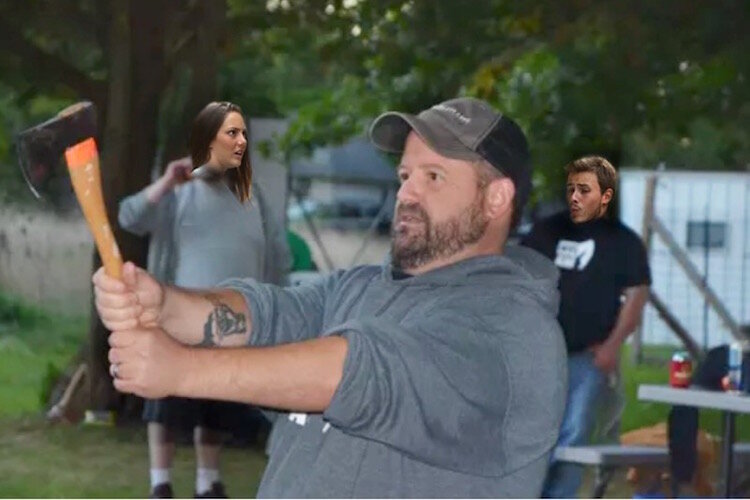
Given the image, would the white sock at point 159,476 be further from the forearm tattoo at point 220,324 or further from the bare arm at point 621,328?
the forearm tattoo at point 220,324

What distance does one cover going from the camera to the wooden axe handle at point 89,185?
5.85ft

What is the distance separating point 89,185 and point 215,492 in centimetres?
427

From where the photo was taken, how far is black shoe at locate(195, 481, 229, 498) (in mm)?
5945

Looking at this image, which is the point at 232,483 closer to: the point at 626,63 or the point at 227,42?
the point at 227,42

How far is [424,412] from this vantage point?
1.97 m

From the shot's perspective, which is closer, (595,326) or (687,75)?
(595,326)

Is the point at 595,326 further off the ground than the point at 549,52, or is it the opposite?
the point at 549,52

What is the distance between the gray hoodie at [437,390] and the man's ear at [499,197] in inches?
2.4

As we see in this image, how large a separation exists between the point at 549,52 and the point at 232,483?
6.36ft

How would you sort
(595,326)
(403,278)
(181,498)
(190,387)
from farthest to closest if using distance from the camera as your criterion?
(181,498), (595,326), (403,278), (190,387)

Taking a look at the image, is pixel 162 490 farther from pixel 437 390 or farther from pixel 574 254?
pixel 437 390

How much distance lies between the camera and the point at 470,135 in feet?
7.29

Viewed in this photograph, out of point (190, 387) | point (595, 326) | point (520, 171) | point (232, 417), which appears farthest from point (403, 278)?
point (232, 417)

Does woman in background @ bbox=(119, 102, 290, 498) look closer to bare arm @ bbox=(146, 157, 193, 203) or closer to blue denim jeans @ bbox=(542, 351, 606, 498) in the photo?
bare arm @ bbox=(146, 157, 193, 203)
